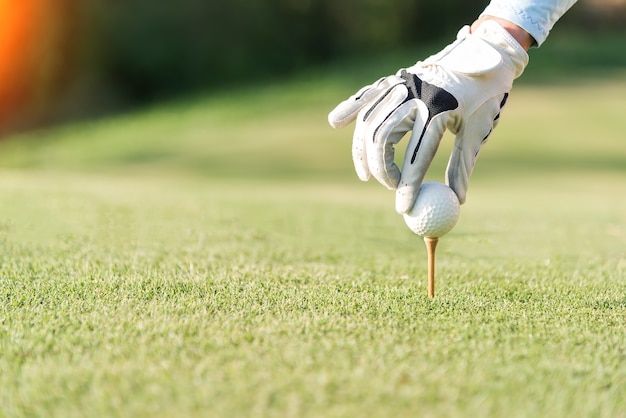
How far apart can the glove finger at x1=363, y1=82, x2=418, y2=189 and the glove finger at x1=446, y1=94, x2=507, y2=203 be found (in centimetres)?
22

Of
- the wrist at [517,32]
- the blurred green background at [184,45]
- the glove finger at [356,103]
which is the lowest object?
the blurred green background at [184,45]

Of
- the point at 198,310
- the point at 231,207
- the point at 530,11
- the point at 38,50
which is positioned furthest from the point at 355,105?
the point at 38,50

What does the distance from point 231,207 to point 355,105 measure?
3.01 metres

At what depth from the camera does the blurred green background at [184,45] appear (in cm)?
1708

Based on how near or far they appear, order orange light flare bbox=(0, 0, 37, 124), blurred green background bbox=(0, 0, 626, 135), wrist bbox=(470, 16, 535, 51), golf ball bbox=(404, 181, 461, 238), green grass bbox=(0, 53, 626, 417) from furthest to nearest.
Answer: blurred green background bbox=(0, 0, 626, 135)
orange light flare bbox=(0, 0, 37, 124)
wrist bbox=(470, 16, 535, 51)
golf ball bbox=(404, 181, 461, 238)
green grass bbox=(0, 53, 626, 417)

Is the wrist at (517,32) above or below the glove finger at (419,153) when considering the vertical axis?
above

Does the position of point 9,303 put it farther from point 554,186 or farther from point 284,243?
point 554,186

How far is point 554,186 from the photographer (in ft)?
29.6

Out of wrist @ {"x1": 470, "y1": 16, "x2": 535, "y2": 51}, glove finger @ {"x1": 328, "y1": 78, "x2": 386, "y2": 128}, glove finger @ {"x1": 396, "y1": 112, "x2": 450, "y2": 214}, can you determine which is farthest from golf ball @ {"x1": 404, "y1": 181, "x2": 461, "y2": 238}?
wrist @ {"x1": 470, "y1": 16, "x2": 535, "y2": 51}

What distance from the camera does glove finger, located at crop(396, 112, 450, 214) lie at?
2.65 metres

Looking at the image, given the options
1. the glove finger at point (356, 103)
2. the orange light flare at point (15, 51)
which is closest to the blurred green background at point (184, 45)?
the orange light flare at point (15, 51)

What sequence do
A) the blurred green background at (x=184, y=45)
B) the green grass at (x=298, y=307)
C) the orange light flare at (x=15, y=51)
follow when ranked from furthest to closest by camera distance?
the blurred green background at (x=184, y=45) → the orange light flare at (x=15, y=51) → the green grass at (x=298, y=307)

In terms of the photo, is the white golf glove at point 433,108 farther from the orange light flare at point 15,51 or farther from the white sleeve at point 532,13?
the orange light flare at point 15,51

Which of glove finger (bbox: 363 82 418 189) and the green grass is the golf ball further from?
the green grass
